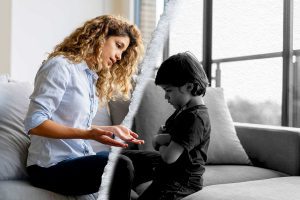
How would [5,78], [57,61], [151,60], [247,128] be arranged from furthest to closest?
[5,78] < [57,61] < [247,128] < [151,60]

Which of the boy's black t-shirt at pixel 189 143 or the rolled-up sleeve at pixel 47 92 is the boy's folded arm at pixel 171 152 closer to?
the boy's black t-shirt at pixel 189 143

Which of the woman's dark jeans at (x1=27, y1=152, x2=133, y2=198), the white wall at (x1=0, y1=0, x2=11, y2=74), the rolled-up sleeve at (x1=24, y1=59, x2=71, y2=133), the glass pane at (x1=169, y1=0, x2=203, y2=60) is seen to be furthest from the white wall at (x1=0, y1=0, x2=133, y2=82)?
the glass pane at (x1=169, y1=0, x2=203, y2=60)

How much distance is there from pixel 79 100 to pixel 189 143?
0.31 metres

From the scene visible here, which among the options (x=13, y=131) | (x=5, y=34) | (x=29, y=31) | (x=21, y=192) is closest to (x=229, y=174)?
(x=21, y=192)

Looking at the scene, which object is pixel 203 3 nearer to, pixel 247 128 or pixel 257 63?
pixel 257 63

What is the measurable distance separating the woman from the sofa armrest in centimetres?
11

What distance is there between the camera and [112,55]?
0.24 m

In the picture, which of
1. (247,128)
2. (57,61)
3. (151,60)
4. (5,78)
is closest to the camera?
(151,60)

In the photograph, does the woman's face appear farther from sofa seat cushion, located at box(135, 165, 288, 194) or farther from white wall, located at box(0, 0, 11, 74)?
white wall, located at box(0, 0, 11, 74)

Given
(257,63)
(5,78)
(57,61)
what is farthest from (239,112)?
(5,78)

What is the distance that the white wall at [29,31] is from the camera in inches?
33.3

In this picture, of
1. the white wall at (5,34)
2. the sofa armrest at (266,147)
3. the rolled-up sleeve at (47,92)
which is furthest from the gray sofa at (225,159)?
the white wall at (5,34)

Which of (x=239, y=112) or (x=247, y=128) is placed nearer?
(x=239, y=112)

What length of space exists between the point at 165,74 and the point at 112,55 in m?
0.06
